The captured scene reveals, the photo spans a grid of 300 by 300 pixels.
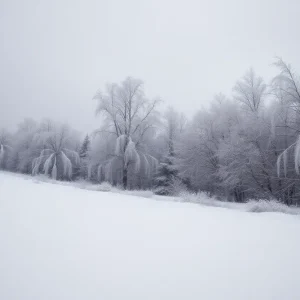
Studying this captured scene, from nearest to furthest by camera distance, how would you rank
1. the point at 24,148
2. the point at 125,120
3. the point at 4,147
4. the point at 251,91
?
1. the point at 251,91
2. the point at 125,120
3. the point at 24,148
4. the point at 4,147

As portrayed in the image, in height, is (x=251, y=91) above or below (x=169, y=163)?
above

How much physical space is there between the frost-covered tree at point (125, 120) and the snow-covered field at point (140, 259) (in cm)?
1303

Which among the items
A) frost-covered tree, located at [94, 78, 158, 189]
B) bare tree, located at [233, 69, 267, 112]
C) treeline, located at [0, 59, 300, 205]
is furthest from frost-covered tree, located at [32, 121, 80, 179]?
bare tree, located at [233, 69, 267, 112]

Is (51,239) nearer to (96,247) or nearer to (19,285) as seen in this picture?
(96,247)

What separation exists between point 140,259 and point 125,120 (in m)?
15.4

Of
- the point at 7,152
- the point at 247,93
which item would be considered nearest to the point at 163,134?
the point at 247,93

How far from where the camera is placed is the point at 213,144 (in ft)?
44.4

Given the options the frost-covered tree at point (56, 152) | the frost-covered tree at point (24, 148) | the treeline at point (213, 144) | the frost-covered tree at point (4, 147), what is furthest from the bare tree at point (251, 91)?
the frost-covered tree at point (4, 147)

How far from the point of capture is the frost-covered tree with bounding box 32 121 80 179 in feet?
73.4

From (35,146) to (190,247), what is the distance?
29.6 m

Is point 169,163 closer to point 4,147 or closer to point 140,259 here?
point 140,259

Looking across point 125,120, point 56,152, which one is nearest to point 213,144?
point 125,120

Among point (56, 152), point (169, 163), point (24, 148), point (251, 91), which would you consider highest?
point (251, 91)

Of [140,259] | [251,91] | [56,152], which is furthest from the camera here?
[56,152]
